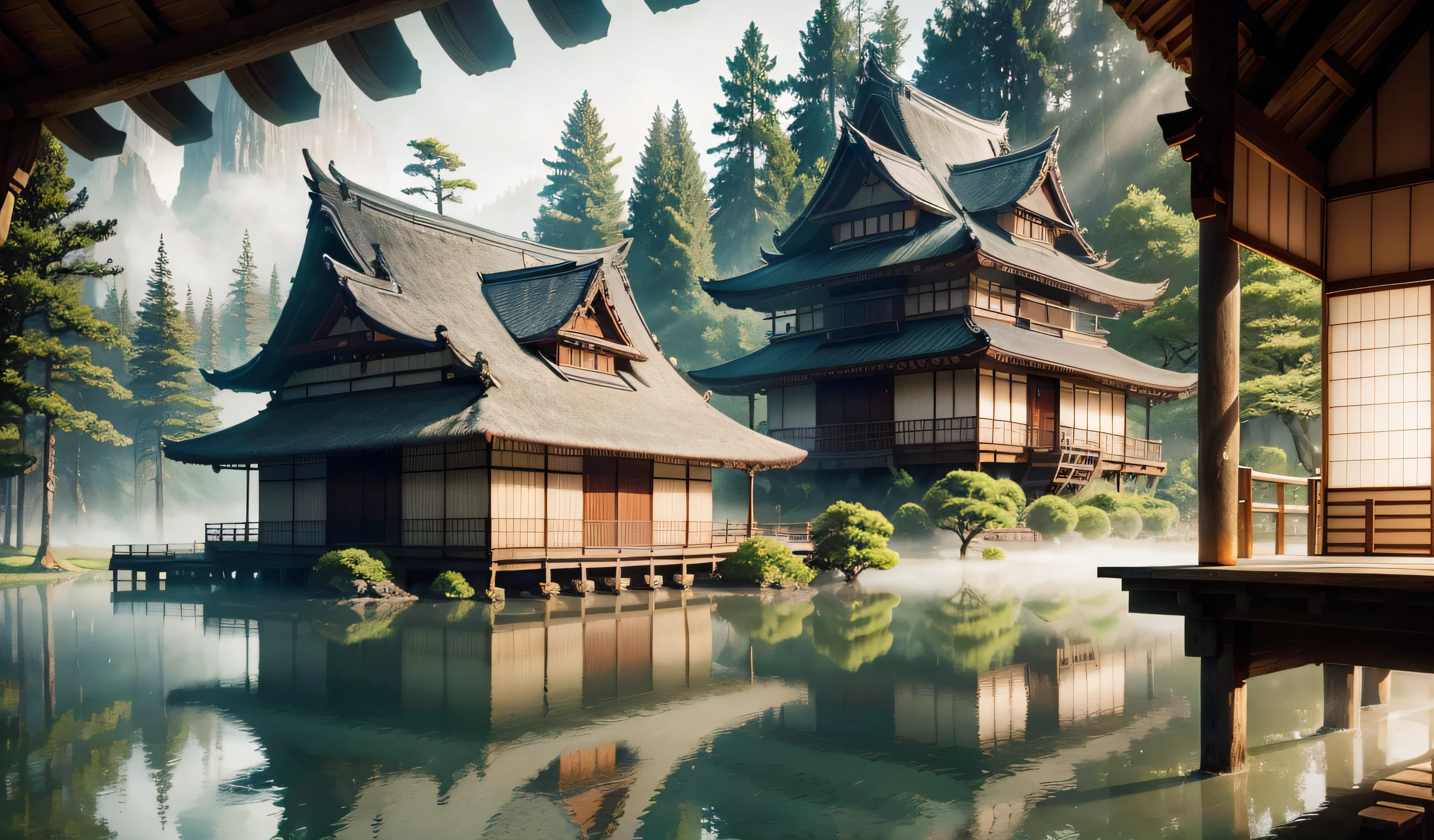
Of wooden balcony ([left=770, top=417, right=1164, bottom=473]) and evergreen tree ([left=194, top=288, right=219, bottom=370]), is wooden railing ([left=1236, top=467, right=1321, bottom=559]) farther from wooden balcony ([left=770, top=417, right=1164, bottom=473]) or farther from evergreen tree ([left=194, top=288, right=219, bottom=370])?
evergreen tree ([left=194, top=288, right=219, bottom=370])

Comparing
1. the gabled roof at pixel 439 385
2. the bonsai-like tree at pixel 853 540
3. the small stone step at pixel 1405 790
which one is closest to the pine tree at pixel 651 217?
the gabled roof at pixel 439 385

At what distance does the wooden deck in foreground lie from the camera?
762 cm

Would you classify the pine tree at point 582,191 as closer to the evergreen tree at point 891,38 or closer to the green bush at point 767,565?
the evergreen tree at point 891,38

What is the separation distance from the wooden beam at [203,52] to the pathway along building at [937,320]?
30515 millimetres

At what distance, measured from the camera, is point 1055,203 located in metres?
41.6

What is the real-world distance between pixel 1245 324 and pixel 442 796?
1409 inches

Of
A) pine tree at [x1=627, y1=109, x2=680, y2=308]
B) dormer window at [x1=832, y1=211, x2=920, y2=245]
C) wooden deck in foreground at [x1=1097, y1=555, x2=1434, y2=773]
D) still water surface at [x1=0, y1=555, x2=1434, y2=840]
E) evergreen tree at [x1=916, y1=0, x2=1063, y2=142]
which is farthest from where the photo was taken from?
evergreen tree at [x1=916, y1=0, x2=1063, y2=142]

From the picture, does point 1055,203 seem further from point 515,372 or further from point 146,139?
point 146,139

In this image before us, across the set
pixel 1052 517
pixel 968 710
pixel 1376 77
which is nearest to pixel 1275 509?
pixel 968 710

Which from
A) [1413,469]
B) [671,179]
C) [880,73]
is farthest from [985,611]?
[671,179]

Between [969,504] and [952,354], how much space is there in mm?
5494

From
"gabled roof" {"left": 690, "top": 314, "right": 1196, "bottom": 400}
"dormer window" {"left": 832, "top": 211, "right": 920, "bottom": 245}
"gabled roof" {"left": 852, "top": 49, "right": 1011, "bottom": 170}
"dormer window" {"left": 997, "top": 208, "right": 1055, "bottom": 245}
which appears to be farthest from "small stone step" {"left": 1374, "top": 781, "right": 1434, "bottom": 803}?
"gabled roof" {"left": 852, "top": 49, "right": 1011, "bottom": 170}

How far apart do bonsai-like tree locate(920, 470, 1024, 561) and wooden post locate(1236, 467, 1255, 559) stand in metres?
19.2

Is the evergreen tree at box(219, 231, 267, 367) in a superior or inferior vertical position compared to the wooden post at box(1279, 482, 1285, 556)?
superior
